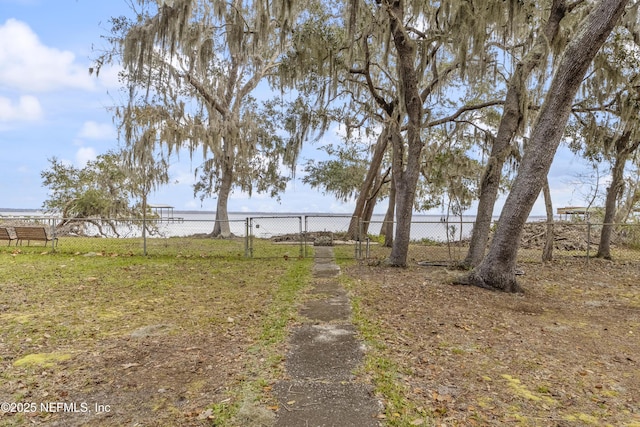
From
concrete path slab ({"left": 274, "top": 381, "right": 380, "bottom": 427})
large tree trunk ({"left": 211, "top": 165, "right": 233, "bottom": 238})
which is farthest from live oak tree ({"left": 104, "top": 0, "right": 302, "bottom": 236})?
concrete path slab ({"left": 274, "top": 381, "right": 380, "bottom": 427})

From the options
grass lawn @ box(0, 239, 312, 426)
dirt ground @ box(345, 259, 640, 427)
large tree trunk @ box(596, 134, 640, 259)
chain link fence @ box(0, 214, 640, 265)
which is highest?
large tree trunk @ box(596, 134, 640, 259)

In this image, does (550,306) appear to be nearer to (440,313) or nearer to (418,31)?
(440,313)

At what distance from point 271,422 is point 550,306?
4.93 m

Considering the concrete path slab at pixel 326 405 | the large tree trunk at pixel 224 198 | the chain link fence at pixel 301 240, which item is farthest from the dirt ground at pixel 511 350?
the large tree trunk at pixel 224 198

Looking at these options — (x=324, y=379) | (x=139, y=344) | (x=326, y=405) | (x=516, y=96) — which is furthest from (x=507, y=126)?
(x=139, y=344)

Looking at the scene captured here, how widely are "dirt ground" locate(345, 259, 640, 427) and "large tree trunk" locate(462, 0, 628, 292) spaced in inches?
16.2

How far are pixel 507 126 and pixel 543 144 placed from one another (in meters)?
2.47

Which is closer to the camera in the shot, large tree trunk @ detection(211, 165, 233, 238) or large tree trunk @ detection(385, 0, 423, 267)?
large tree trunk @ detection(385, 0, 423, 267)

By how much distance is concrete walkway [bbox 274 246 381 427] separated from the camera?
7.61ft

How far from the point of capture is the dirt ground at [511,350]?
2.51 meters

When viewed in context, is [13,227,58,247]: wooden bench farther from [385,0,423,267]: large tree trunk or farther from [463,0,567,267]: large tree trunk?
[463,0,567,267]: large tree trunk

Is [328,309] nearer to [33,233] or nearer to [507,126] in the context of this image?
[507,126]

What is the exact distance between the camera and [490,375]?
3041 mm

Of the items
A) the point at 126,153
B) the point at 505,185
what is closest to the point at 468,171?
the point at 505,185
